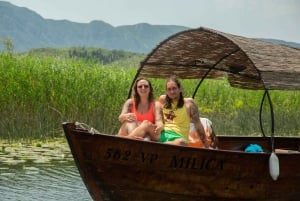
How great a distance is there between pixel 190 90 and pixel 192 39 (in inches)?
345

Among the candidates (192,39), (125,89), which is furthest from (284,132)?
(192,39)

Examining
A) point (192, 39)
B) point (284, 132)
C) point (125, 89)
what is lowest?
point (284, 132)

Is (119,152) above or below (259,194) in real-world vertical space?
above

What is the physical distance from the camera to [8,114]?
1162 centimetres

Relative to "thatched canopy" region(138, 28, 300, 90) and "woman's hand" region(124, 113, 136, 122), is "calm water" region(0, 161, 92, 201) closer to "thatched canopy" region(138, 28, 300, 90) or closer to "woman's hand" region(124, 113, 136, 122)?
"woman's hand" region(124, 113, 136, 122)

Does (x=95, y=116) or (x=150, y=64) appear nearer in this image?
(x=150, y=64)

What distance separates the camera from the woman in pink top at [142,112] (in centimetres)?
684

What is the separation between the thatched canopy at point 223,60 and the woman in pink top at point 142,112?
40.3 inches

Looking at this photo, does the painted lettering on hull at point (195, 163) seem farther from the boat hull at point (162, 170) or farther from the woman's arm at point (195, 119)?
the woman's arm at point (195, 119)

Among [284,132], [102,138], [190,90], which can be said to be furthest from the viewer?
[190,90]

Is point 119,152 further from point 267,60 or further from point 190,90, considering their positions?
point 190,90

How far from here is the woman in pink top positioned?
6.84m

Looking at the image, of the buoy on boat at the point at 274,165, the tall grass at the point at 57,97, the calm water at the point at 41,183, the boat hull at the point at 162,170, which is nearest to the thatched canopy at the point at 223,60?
the buoy on boat at the point at 274,165

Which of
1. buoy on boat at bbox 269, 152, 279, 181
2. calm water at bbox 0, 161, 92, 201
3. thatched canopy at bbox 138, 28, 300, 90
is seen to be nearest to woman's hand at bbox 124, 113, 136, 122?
thatched canopy at bbox 138, 28, 300, 90
